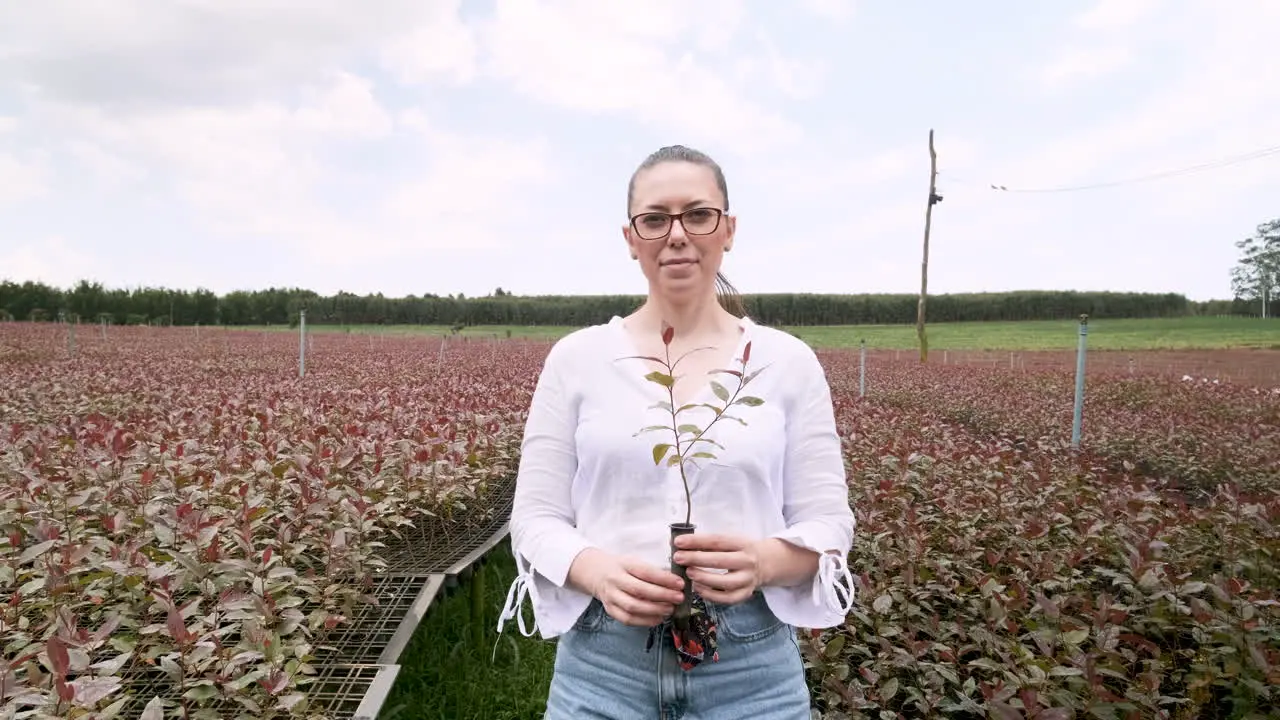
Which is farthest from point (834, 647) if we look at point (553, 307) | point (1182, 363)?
point (553, 307)

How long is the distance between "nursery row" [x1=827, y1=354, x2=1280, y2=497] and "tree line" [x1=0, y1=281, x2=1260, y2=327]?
30.3m

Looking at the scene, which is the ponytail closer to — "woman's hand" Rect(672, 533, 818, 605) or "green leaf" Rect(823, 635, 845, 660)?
"woman's hand" Rect(672, 533, 818, 605)

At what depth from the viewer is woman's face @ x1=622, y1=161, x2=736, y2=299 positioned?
1.30m

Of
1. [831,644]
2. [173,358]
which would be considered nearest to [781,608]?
[831,644]

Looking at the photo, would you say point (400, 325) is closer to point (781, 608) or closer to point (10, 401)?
point (10, 401)

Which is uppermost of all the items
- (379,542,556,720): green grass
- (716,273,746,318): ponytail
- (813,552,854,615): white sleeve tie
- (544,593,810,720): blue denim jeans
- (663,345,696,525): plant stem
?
(716,273,746,318): ponytail

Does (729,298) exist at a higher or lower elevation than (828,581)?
higher

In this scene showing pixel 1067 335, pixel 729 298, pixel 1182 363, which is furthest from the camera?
pixel 1067 335

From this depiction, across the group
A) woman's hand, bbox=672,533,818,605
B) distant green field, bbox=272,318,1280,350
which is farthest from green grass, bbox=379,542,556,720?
distant green field, bbox=272,318,1280,350

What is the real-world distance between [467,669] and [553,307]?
1891 inches

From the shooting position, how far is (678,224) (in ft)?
4.25

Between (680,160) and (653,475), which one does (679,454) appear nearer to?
(653,475)

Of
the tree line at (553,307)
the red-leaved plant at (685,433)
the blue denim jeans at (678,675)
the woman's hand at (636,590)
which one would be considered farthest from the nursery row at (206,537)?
the tree line at (553,307)

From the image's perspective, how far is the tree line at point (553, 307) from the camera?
44500 mm
